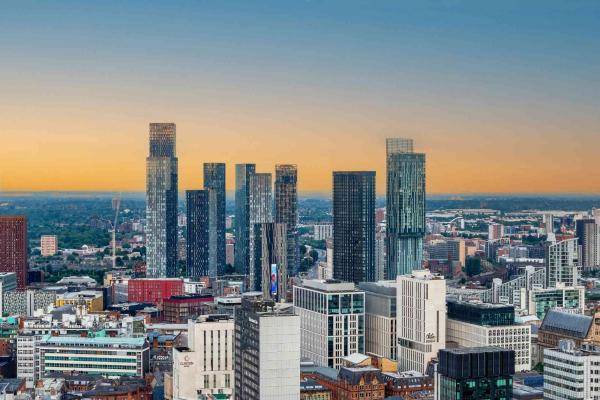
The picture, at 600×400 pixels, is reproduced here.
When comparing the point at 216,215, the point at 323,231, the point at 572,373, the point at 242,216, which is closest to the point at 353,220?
the point at 323,231

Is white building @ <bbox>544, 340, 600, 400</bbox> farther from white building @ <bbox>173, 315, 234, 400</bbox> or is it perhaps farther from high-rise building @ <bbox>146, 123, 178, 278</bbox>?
high-rise building @ <bbox>146, 123, 178, 278</bbox>

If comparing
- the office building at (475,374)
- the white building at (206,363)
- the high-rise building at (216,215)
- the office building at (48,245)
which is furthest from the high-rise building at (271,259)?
the office building at (475,374)

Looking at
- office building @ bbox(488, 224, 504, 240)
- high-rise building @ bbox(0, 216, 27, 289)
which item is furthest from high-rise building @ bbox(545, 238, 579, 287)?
high-rise building @ bbox(0, 216, 27, 289)

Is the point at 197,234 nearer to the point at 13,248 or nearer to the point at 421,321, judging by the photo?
the point at 13,248

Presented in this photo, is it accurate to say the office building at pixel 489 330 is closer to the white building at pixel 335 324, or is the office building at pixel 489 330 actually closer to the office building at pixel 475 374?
the white building at pixel 335 324

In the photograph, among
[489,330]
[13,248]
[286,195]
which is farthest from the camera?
[286,195]
